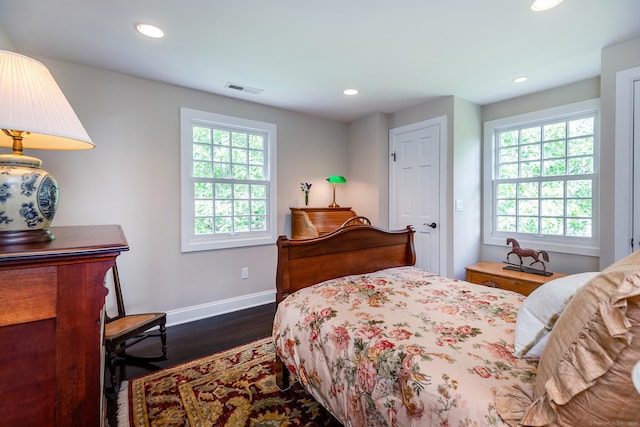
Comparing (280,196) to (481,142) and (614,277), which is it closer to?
(481,142)

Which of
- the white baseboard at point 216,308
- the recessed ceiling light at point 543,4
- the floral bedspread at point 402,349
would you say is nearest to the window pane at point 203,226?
the white baseboard at point 216,308

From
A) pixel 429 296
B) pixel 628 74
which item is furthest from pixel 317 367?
pixel 628 74

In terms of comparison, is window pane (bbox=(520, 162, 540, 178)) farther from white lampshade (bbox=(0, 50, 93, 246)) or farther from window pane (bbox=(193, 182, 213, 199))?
white lampshade (bbox=(0, 50, 93, 246))

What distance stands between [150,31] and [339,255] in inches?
81.6

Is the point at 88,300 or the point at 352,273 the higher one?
the point at 88,300

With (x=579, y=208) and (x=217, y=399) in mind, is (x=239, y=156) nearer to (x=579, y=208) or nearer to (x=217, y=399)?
(x=217, y=399)

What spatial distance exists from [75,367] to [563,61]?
3.70 metres

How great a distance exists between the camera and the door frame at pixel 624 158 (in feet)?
7.19

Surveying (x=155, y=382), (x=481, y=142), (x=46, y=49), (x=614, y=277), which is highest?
(x=46, y=49)

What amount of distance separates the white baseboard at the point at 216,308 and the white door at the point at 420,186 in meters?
1.96

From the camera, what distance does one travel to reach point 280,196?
3781mm

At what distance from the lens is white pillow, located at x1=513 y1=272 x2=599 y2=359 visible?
3.30 ft

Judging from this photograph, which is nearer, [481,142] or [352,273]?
[352,273]

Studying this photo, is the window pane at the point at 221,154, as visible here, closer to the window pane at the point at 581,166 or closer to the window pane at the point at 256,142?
the window pane at the point at 256,142
